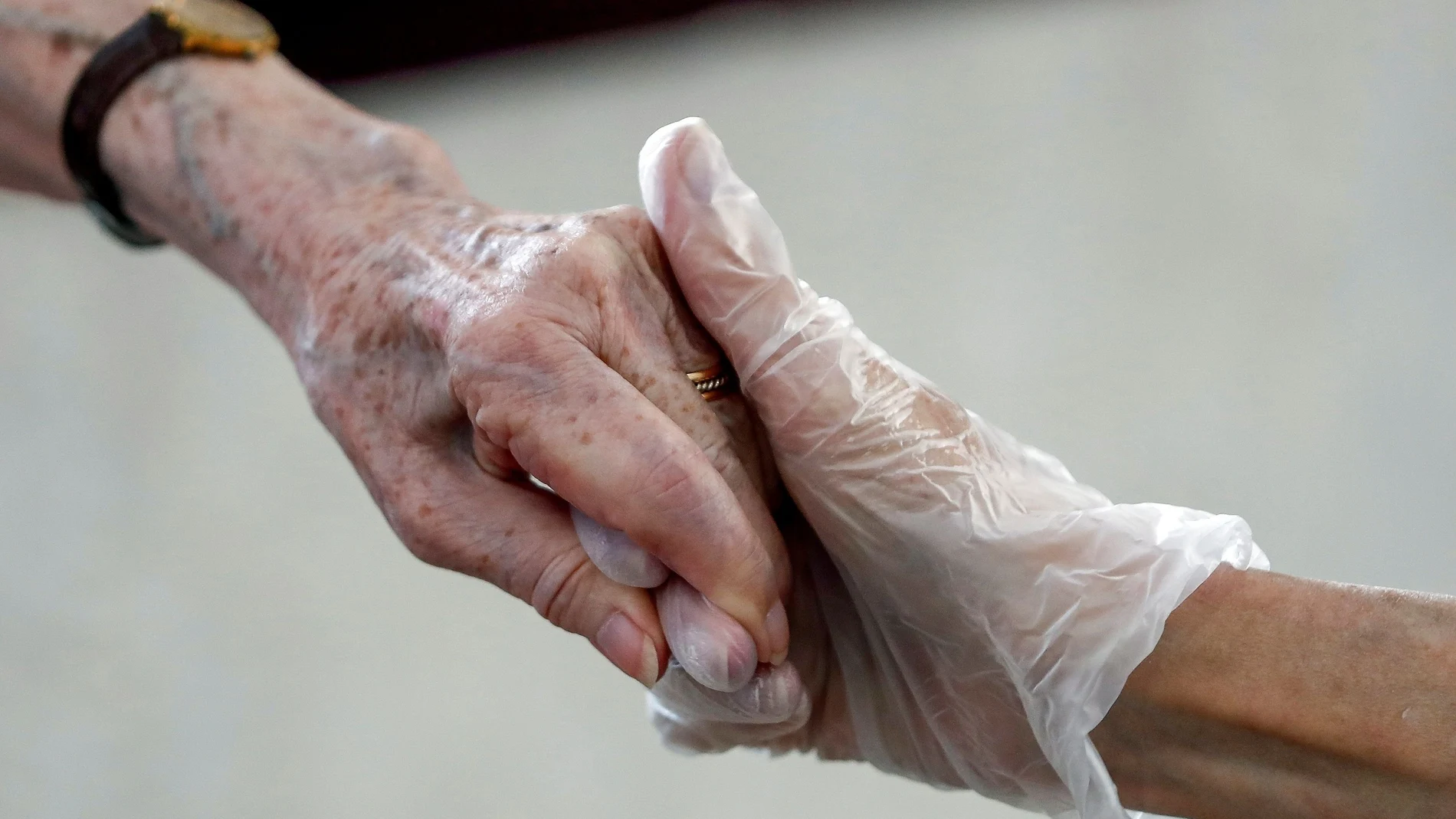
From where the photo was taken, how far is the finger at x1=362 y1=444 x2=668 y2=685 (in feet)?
2.33

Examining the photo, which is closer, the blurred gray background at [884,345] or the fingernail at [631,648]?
the fingernail at [631,648]

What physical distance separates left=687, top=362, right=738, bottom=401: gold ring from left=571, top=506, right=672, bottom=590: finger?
0.14 meters

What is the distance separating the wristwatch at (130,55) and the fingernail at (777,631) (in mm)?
725

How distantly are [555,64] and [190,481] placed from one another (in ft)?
3.86

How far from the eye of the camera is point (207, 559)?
1.88m

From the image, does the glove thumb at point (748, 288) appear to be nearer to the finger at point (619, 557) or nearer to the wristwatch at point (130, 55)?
the finger at point (619, 557)

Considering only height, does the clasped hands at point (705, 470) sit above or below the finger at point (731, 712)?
above

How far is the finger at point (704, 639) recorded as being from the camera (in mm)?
681

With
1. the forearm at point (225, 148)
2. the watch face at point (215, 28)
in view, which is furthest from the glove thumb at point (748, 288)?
the watch face at point (215, 28)

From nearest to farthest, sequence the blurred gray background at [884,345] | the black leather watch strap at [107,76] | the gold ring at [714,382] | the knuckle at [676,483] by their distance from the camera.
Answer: the knuckle at [676,483]
the gold ring at [714,382]
the black leather watch strap at [107,76]
the blurred gray background at [884,345]

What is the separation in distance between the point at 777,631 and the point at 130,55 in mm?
778

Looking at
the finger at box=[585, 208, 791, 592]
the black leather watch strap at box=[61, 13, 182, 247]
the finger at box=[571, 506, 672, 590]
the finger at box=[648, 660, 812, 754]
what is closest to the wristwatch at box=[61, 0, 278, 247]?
the black leather watch strap at box=[61, 13, 182, 247]

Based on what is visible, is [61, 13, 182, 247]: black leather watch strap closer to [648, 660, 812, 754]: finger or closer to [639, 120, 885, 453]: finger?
[639, 120, 885, 453]: finger

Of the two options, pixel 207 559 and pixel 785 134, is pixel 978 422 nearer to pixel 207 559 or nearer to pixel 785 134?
pixel 785 134
